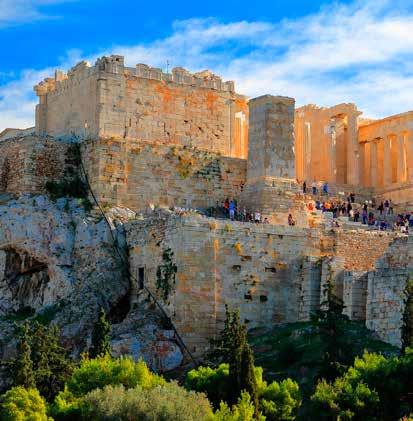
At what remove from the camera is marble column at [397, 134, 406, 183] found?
230ft

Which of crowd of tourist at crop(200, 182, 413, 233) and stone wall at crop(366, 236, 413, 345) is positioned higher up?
crowd of tourist at crop(200, 182, 413, 233)

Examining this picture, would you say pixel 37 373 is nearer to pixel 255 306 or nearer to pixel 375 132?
pixel 255 306

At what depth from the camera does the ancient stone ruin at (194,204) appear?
55.9m

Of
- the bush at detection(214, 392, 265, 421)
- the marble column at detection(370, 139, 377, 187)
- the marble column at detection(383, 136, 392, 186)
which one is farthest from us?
the marble column at detection(370, 139, 377, 187)

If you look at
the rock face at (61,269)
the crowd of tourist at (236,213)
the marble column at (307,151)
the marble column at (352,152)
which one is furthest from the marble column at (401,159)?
the rock face at (61,269)

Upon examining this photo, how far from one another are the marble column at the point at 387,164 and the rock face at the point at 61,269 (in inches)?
576

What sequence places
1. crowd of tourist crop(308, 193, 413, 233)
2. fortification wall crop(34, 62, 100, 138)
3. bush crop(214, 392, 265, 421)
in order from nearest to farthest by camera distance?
bush crop(214, 392, 265, 421) < fortification wall crop(34, 62, 100, 138) < crowd of tourist crop(308, 193, 413, 233)

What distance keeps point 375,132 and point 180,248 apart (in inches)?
744

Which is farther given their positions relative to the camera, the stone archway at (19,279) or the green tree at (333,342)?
the stone archway at (19,279)

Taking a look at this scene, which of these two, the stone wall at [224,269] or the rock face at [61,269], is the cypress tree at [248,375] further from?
the rock face at [61,269]

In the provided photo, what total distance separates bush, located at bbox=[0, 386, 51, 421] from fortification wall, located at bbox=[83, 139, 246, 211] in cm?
1252

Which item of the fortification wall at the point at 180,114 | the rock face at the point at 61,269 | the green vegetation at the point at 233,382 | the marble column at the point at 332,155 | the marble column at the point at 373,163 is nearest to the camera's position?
the green vegetation at the point at 233,382

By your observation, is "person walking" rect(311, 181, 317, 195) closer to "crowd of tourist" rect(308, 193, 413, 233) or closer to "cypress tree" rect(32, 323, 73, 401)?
"crowd of tourist" rect(308, 193, 413, 233)

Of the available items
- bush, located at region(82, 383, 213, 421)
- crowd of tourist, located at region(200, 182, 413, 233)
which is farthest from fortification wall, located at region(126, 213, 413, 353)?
bush, located at region(82, 383, 213, 421)
